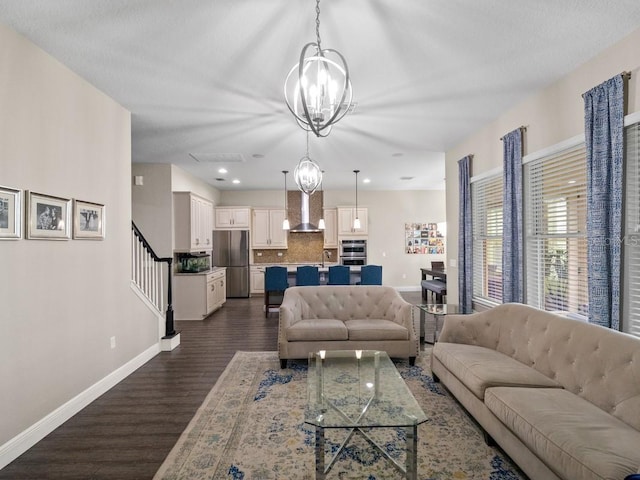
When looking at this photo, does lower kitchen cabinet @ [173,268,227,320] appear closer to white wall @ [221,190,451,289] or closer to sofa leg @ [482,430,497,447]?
white wall @ [221,190,451,289]

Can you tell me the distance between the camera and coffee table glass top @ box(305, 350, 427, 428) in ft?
6.44

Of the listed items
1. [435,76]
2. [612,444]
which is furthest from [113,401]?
[435,76]

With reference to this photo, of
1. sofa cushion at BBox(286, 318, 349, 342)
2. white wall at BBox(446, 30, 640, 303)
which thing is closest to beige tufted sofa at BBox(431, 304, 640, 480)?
sofa cushion at BBox(286, 318, 349, 342)

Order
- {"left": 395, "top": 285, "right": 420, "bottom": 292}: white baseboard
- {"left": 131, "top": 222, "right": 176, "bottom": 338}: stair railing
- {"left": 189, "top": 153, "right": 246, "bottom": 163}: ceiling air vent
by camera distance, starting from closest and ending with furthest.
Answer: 1. {"left": 131, "top": 222, "right": 176, "bottom": 338}: stair railing
2. {"left": 189, "top": 153, "right": 246, "bottom": 163}: ceiling air vent
3. {"left": 395, "top": 285, "right": 420, "bottom": 292}: white baseboard

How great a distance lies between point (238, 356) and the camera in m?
4.30

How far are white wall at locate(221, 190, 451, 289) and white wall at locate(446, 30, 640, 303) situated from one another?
4455mm

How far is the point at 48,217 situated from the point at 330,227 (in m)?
7.27

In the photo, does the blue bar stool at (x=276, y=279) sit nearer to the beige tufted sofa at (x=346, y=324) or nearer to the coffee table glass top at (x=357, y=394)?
the beige tufted sofa at (x=346, y=324)

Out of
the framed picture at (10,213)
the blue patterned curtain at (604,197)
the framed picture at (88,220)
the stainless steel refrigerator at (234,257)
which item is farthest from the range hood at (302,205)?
the framed picture at (10,213)

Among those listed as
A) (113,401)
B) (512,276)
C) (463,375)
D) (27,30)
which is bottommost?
(113,401)

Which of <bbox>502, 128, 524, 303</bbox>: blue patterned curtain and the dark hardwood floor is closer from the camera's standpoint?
the dark hardwood floor

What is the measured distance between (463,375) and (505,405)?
22.2 inches

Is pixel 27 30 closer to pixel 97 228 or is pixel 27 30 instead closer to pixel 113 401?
pixel 97 228

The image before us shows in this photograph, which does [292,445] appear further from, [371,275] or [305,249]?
[305,249]
